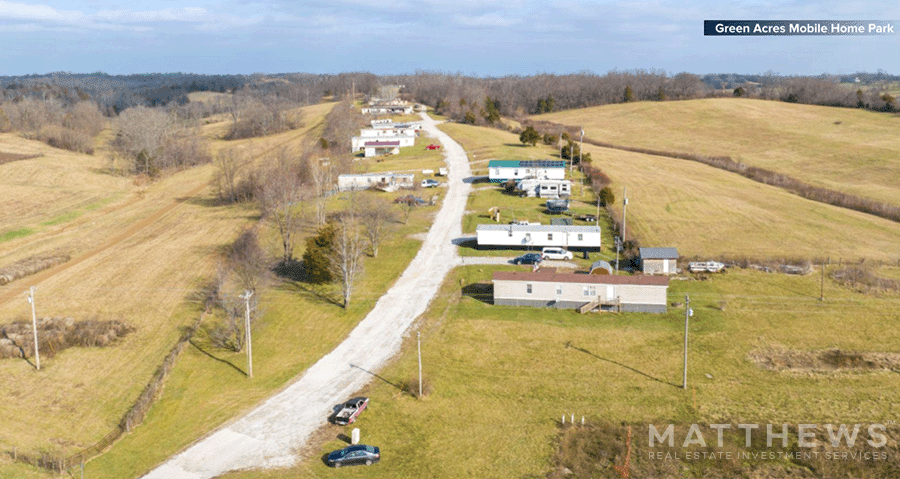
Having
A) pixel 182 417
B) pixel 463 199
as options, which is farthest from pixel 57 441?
pixel 463 199

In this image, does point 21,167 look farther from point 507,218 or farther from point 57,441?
point 57,441

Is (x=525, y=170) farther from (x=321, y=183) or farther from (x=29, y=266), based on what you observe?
(x=29, y=266)

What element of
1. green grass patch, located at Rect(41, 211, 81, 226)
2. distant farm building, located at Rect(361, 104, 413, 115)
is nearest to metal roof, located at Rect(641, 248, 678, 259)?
green grass patch, located at Rect(41, 211, 81, 226)

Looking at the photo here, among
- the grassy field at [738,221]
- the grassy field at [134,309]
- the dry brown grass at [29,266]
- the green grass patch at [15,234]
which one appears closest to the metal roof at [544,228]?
the grassy field at [738,221]

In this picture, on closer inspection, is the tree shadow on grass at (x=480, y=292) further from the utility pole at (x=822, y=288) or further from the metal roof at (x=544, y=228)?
the utility pole at (x=822, y=288)

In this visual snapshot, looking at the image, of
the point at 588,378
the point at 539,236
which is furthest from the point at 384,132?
the point at 588,378
